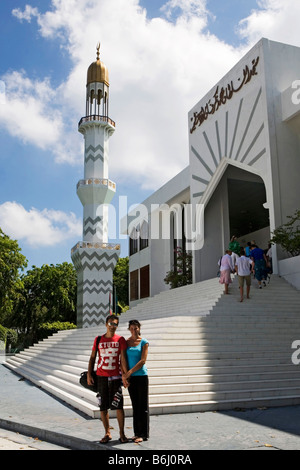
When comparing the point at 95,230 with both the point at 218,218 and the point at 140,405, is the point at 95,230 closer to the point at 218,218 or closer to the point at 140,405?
the point at 218,218

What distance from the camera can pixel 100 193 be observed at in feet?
74.8

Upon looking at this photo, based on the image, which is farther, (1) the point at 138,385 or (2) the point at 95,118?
(2) the point at 95,118

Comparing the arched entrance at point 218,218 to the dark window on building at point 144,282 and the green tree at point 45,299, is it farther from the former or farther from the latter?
the green tree at point 45,299

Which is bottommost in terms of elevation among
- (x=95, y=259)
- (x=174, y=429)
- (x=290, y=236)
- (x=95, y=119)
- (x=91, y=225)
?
(x=174, y=429)

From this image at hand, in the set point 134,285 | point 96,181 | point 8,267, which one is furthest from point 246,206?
point 8,267

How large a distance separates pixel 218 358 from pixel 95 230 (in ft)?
49.5

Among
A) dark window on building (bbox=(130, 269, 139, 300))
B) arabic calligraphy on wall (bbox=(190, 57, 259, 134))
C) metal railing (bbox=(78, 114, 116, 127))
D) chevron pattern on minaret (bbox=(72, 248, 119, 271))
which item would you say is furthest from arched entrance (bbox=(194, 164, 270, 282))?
dark window on building (bbox=(130, 269, 139, 300))

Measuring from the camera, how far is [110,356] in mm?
4730

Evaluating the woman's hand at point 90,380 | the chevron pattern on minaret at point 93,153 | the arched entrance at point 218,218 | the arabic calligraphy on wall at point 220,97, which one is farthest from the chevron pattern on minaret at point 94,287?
the woman's hand at point 90,380

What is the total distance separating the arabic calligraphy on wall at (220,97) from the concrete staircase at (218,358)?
7905 mm

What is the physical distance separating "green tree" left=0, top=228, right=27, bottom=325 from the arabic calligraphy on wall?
39.3ft
